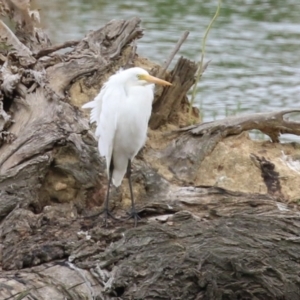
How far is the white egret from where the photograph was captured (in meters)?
4.93

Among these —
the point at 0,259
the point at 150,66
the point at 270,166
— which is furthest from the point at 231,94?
the point at 0,259

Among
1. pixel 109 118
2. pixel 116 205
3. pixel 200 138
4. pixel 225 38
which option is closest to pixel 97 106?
pixel 109 118

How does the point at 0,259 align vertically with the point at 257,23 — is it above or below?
above

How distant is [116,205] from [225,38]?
7.90m

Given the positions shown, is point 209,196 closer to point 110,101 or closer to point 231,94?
point 110,101

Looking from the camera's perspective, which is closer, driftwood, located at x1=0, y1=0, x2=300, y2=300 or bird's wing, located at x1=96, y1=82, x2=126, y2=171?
driftwood, located at x1=0, y1=0, x2=300, y2=300

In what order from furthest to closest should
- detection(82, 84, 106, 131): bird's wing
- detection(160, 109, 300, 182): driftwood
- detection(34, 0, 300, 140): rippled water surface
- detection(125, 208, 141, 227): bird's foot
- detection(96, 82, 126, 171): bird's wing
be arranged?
detection(34, 0, 300, 140): rippled water surface, detection(160, 109, 300, 182): driftwood, detection(82, 84, 106, 131): bird's wing, detection(96, 82, 126, 171): bird's wing, detection(125, 208, 141, 227): bird's foot

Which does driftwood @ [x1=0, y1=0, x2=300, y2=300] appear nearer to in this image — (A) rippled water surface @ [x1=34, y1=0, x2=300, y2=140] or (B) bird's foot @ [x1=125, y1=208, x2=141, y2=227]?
(B) bird's foot @ [x1=125, y1=208, x2=141, y2=227]

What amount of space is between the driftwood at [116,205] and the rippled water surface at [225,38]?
3.09 meters

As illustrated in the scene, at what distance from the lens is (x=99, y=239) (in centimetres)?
462

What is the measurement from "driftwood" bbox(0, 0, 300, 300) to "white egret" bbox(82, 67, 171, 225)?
22cm

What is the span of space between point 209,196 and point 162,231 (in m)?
0.54

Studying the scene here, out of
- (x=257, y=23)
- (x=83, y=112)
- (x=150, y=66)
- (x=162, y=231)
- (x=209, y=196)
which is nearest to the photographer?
(x=162, y=231)

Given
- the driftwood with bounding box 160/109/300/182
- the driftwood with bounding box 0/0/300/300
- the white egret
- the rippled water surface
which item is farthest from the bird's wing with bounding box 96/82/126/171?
the rippled water surface
